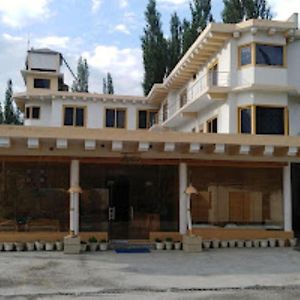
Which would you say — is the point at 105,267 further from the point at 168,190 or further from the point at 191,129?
the point at 191,129

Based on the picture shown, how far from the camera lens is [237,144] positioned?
13.3 m

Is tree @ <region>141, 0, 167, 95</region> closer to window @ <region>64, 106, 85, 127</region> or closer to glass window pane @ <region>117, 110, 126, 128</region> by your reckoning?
glass window pane @ <region>117, 110, 126, 128</region>

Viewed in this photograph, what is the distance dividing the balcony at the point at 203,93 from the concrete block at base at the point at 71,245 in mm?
8647

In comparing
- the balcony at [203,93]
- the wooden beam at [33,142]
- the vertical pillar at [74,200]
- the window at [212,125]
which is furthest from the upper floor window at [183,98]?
the wooden beam at [33,142]

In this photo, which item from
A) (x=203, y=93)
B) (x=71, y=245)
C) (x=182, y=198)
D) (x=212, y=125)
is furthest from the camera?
(x=212, y=125)

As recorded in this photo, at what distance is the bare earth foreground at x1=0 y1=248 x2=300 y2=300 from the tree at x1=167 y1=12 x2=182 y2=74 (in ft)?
77.2

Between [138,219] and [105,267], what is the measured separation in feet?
12.2

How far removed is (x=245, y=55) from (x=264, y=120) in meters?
2.72

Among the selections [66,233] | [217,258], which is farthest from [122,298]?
[66,233]

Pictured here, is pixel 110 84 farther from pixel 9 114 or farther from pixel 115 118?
pixel 115 118

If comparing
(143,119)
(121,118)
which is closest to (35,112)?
(121,118)

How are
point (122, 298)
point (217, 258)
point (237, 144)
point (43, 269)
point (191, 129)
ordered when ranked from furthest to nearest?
point (191, 129) → point (237, 144) → point (217, 258) → point (43, 269) → point (122, 298)

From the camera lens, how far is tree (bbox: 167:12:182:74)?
3441 cm

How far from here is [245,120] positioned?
58.9ft
